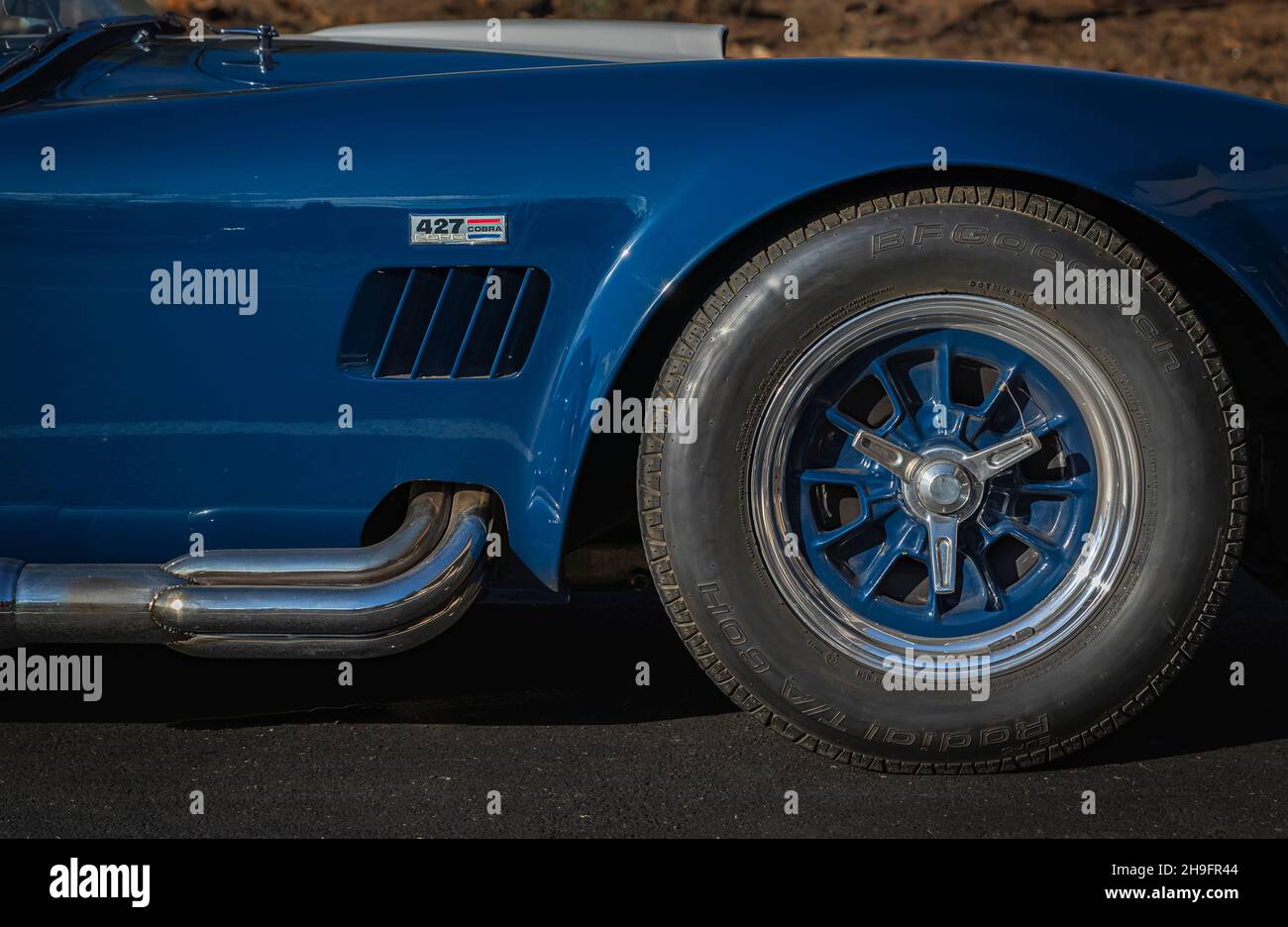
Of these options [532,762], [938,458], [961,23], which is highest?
[961,23]

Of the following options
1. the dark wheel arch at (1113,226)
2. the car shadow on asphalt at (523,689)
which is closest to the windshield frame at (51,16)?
the car shadow on asphalt at (523,689)

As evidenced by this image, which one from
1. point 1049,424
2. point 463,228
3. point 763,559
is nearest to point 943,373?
point 1049,424

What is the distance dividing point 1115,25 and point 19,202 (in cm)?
931

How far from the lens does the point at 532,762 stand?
2.40 m

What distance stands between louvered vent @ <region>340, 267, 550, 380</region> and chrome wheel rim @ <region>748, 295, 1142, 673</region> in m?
0.45

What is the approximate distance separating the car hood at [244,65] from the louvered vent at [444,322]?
1.65 feet

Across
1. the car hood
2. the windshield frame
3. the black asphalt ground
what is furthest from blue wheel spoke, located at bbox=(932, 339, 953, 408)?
the windshield frame

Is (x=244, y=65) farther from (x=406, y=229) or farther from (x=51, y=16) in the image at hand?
(x=406, y=229)

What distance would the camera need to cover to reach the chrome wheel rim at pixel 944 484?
2.22m

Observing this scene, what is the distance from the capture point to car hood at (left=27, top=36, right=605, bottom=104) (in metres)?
2.60

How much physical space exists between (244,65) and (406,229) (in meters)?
0.80

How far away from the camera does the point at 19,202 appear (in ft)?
7.33

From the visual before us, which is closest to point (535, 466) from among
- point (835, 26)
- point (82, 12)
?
point (82, 12)

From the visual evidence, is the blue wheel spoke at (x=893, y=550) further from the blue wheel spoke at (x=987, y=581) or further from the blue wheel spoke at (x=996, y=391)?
the blue wheel spoke at (x=996, y=391)
